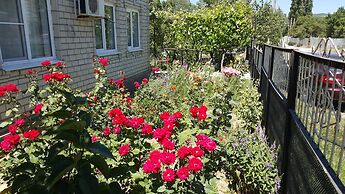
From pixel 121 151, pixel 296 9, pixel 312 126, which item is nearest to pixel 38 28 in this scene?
pixel 121 151

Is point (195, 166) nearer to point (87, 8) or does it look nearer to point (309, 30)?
point (87, 8)

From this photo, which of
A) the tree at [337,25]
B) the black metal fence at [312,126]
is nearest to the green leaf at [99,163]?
the black metal fence at [312,126]

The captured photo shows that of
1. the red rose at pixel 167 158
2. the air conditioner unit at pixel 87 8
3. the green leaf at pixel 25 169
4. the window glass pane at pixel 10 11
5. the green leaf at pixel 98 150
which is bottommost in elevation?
the red rose at pixel 167 158

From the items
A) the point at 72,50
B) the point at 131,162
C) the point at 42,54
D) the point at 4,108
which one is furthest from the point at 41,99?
the point at 72,50

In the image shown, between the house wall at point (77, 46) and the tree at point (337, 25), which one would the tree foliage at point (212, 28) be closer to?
the house wall at point (77, 46)

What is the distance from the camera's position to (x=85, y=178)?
111 centimetres

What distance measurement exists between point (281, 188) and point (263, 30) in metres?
22.7

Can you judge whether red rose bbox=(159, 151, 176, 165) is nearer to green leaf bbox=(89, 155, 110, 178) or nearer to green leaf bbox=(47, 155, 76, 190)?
green leaf bbox=(89, 155, 110, 178)

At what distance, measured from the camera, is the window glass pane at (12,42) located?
12.8ft

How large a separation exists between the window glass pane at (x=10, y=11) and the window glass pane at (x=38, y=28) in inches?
8.1

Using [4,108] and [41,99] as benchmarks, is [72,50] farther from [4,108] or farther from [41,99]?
[41,99]

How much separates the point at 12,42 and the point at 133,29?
18.6 feet

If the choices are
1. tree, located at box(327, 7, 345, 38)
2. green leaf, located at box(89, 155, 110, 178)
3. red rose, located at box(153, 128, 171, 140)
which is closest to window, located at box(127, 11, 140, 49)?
red rose, located at box(153, 128, 171, 140)

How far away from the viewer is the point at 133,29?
9.41m
